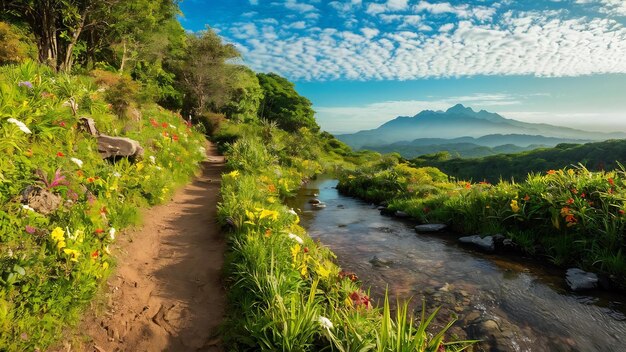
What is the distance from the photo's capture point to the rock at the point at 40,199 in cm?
469

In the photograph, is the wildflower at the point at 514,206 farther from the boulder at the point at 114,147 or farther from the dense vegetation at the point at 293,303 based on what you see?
the boulder at the point at 114,147

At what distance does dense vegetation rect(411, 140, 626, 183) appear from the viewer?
180 feet

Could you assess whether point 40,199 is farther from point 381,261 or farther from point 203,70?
point 203,70

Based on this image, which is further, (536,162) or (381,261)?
(536,162)

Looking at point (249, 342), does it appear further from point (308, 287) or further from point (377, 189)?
point (377, 189)

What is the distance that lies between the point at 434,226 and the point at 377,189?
23.2ft

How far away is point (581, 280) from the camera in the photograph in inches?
264

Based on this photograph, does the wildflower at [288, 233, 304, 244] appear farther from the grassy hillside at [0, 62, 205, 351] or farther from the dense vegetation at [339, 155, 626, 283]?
the dense vegetation at [339, 155, 626, 283]

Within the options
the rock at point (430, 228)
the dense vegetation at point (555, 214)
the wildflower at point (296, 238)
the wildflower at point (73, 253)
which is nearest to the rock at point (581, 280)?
the dense vegetation at point (555, 214)

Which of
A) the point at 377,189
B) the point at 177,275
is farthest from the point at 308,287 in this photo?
the point at 377,189

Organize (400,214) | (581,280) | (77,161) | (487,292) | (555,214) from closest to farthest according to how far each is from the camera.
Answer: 1. (77,161)
2. (487,292)
3. (581,280)
4. (555,214)
5. (400,214)

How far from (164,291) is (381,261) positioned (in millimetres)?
5313

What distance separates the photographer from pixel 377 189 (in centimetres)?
1836

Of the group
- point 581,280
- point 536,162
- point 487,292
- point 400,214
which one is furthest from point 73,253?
point 536,162
